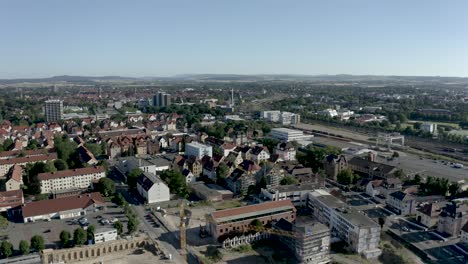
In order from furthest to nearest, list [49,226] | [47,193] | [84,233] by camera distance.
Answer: [47,193], [49,226], [84,233]

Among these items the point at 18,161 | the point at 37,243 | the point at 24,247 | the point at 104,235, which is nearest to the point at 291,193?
the point at 104,235

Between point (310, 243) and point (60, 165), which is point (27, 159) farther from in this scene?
point (310, 243)

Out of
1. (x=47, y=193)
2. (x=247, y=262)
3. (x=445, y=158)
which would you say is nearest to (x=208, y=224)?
(x=247, y=262)

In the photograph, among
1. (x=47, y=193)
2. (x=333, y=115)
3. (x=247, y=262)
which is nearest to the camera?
(x=247, y=262)

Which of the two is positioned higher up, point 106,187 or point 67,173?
point 67,173

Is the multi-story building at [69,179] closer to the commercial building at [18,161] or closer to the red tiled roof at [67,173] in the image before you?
the red tiled roof at [67,173]

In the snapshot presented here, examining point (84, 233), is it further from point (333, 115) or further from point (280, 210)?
point (333, 115)
